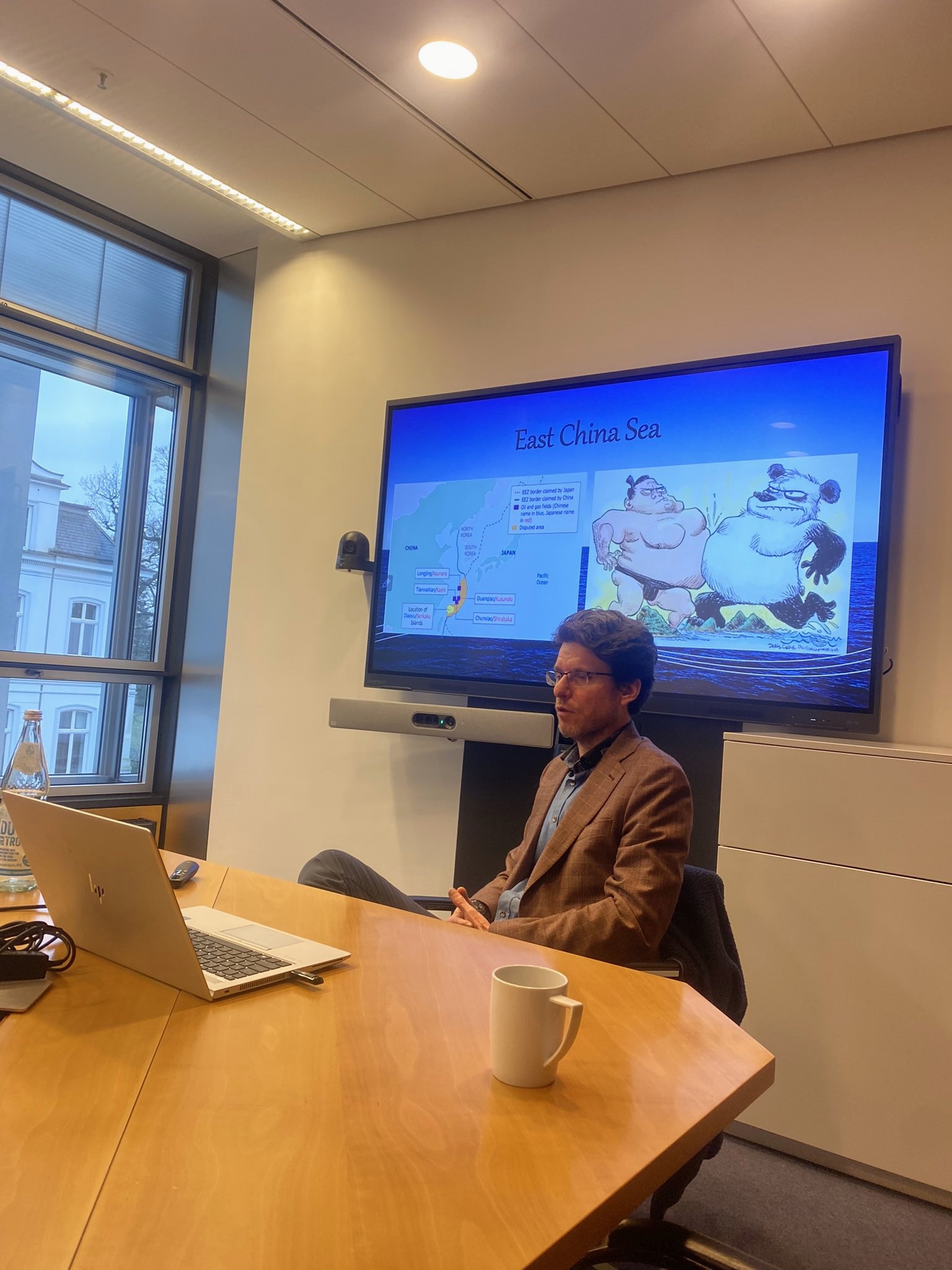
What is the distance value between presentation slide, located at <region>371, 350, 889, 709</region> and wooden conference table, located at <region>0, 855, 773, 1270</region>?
1.64m

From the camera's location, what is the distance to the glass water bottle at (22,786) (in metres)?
1.49

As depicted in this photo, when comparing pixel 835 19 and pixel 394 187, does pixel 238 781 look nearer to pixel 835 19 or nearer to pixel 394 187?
pixel 394 187

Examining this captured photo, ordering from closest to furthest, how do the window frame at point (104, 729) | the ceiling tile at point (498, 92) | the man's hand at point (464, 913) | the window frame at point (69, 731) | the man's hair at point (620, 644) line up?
the man's hand at point (464, 913) → the man's hair at point (620, 644) → the ceiling tile at point (498, 92) → the window frame at point (104, 729) → the window frame at point (69, 731)

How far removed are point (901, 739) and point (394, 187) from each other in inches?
99.3

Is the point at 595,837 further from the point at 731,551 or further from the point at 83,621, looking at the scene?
the point at 83,621

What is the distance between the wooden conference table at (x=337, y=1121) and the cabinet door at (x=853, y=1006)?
131 cm

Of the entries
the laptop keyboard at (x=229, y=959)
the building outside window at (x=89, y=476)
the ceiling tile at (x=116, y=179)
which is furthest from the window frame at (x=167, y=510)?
the laptop keyboard at (x=229, y=959)

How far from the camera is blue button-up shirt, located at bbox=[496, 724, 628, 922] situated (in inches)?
82.7

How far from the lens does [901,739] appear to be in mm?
2645

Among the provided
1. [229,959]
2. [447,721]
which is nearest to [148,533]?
[447,721]

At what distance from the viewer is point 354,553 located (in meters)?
3.62

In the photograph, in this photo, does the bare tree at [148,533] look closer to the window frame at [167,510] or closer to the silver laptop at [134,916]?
the window frame at [167,510]

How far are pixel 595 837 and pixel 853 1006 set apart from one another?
34.7 inches

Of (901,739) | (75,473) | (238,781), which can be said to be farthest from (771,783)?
(75,473)
